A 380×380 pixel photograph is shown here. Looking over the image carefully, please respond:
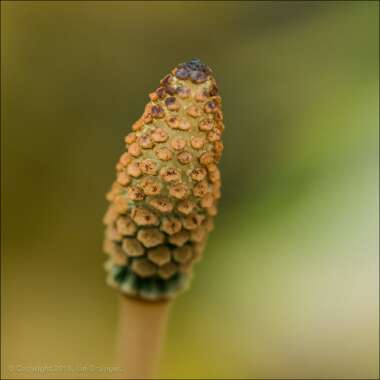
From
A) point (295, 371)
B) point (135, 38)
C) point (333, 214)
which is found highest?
point (135, 38)

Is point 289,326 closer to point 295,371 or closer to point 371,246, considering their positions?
point 295,371

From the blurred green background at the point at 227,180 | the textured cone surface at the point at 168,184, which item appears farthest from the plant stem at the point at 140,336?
the blurred green background at the point at 227,180

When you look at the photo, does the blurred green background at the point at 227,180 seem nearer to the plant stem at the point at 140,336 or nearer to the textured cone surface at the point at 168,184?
the plant stem at the point at 140,336

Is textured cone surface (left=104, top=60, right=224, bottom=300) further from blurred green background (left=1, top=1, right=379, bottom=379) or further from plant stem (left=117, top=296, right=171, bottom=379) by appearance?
blurred green background (left=1, top=1, right=379, bottom=379)

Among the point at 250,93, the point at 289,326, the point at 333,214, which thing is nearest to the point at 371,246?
the point at 333,214

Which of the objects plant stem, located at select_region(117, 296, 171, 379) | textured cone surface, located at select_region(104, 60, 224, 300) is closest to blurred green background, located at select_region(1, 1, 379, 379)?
plant stem, located at select_region(117, 296, 171, 379)

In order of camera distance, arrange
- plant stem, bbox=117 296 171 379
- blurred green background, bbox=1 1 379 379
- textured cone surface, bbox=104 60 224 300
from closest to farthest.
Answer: textured cone surface, bbox=104 60 224 300, plant stem, bbox=117 296 171 379, blurred green background, bbox=1 1 379 379
